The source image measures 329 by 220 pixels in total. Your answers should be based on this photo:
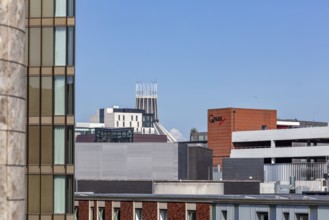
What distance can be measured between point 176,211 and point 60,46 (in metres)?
17.8

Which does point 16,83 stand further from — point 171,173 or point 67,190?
point 171,173

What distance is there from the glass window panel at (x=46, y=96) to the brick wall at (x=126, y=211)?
1833 cm

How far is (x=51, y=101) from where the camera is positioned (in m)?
57.1

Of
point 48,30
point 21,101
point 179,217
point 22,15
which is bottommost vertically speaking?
point 179,217

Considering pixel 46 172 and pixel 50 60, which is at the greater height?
pixel 50 60

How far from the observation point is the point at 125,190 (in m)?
107

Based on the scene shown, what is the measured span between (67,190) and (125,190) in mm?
50925

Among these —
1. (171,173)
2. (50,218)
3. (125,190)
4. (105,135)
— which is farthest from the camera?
(105,135)

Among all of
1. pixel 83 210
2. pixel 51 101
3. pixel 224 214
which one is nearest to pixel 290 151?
pixel 83 210

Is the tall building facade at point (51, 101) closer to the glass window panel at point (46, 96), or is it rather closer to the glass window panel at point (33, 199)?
the glass window panel at point (46, 96)

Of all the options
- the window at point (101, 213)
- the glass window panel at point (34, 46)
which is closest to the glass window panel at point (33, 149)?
the glass window panel at point (34, 46)

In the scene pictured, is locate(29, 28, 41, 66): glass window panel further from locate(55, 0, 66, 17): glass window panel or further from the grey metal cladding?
the grey metal cladding

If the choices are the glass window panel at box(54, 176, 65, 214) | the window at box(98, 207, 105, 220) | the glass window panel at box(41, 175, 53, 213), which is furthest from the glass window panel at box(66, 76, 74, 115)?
the window at box(98, 207, 105, 220)

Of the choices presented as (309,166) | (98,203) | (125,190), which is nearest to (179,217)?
(98,203)
